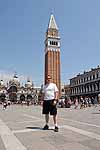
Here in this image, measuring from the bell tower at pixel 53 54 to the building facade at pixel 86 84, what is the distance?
1138cm

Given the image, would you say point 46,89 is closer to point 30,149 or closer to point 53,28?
point 30,149

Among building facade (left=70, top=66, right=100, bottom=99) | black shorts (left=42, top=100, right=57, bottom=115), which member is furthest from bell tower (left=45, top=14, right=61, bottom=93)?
black shorts (left=42, top=100, right=57, bottom=115)

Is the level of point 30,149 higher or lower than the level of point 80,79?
lower

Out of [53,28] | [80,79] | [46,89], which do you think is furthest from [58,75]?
[46,89]

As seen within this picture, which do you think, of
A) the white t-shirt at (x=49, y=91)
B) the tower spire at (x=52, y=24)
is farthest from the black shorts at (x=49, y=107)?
the tower spire at (x=52, y=24)

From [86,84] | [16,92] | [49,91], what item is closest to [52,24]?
[86,84]

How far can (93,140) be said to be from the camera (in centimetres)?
599

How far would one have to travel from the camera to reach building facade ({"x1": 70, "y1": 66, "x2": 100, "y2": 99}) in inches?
3772

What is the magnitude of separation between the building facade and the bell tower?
1138 cm

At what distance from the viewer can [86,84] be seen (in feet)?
340

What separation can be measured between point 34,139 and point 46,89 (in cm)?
250

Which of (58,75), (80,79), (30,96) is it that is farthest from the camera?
(30,96)

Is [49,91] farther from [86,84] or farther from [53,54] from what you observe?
[86,84]

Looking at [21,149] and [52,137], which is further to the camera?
[52,137]
